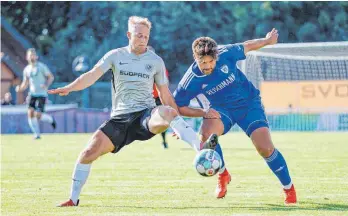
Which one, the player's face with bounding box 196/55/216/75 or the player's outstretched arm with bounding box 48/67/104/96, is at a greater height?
the player's face with bounding box 196/55/216/75

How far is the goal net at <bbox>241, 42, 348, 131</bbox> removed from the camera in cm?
2955

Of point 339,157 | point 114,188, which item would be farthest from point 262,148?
point 339,157

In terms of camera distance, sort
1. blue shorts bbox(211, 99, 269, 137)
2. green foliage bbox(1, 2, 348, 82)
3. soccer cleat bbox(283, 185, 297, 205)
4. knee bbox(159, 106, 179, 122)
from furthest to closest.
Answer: green foliage bbox(1, 2, 348, 82)
blue shorts bbox(211, 99, 269, 137)
soccer cleat bbox(283, 185, 297, 205)
knee bbox(159, 106, 179, 122)

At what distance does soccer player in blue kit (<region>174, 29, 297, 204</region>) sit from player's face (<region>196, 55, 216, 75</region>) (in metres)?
0.09

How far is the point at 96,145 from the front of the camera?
31.9ft

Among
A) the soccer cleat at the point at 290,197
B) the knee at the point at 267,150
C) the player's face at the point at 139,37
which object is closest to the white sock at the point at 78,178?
the player's face at the point at 139,37

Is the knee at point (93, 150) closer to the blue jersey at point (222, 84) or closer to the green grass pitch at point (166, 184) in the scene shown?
the green grass pitch at point (166, 184)

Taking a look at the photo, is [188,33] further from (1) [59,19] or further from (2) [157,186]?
(2) [157,186]

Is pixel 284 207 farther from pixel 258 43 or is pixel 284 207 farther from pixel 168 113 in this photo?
pixel 258 43

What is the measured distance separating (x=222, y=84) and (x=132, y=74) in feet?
3.38

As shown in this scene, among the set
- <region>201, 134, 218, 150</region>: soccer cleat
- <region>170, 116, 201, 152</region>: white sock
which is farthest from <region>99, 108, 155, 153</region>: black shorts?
<region>201, 134, 218, 150</region>: soccer cleat

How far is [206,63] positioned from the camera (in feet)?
31.6

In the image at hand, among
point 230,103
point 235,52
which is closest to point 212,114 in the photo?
point 230,103

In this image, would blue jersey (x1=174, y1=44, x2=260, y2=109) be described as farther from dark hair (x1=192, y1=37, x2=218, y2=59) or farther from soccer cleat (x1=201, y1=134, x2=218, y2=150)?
soccer cleat (x1=201, y1=134, x2=218, y2=150)
